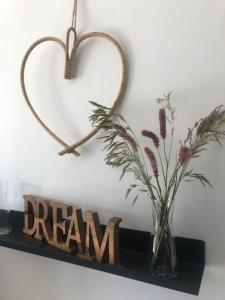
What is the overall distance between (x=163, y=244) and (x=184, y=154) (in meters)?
0.26

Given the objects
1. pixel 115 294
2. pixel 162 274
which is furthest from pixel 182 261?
pixel 115 294

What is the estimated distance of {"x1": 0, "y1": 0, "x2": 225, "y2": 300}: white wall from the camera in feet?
2.97

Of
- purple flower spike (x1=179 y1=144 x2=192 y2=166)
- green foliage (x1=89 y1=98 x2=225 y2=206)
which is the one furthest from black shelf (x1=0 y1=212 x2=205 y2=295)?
purple flower spike (x1=179 y1=144 x2=192 y2=166)

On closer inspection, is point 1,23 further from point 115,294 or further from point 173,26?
point 115,294

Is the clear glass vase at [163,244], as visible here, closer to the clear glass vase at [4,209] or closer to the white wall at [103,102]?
the white wall at [103,102]

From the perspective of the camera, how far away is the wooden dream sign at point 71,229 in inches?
36.5

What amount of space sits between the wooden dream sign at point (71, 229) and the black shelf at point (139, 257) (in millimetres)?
23

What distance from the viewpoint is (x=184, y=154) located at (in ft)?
2.63

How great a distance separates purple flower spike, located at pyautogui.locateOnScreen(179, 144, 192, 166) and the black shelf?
27 cm

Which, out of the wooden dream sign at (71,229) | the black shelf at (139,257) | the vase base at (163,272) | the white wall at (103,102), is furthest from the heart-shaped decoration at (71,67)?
the vase base at (163,272)

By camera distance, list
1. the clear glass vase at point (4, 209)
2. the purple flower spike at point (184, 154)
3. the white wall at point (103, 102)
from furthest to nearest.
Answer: the clear glass vase at point (4, 209) → the white wall at point (103, 102) → the purple flower spike at point (184, 154)

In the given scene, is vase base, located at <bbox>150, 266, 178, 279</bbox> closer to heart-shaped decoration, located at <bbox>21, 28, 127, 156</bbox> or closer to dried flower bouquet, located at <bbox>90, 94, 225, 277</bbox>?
dried flower bouquet, located at <bbox>90, 94, 225, 277</bbox>

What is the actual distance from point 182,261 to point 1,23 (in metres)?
1.04

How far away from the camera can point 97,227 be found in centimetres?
96
